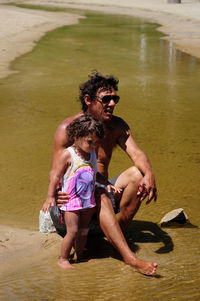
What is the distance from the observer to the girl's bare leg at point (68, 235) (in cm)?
342

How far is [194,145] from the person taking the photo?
21.9ft

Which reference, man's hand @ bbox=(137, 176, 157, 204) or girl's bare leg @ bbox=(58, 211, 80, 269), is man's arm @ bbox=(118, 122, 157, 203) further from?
girl's bare leg @ bbox=(58, 211, 80, 269)

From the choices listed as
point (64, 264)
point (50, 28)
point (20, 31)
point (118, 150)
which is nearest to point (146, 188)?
point (64, 264)

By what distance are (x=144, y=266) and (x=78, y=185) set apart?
65 cm

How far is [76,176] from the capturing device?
11.3ft

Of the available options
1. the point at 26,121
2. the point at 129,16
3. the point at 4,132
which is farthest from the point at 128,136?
the point at 129,16

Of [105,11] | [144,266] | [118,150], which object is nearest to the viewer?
[144,266]

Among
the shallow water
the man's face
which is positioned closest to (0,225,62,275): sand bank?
the shallow water

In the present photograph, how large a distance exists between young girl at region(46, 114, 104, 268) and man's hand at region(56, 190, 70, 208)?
0.02m

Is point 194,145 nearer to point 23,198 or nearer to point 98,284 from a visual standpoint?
point 23,198

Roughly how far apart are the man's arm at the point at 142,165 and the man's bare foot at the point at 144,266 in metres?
0.48

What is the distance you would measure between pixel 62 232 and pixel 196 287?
118 cm

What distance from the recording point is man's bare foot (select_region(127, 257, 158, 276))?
325cm

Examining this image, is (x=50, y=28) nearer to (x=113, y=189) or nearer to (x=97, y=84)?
(x=97, y=84)
